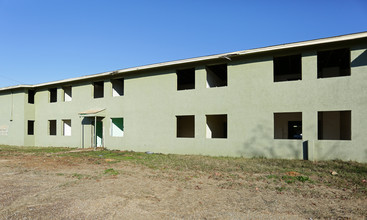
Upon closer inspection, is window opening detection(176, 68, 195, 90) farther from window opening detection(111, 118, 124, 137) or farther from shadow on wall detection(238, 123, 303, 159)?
shadow on wall detection(238, 123, 303, 159)

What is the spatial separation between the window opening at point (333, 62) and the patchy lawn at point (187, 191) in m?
5.00

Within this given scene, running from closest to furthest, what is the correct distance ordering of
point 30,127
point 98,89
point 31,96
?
point 98,89, point 31,96, point 30,127

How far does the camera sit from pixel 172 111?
13609 millimetres

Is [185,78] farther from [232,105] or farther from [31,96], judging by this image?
[31,96]

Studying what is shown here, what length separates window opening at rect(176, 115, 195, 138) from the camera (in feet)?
58.0

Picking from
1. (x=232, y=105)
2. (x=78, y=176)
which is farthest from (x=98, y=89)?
(x=78, y=176)

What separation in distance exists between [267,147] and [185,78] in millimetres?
7531

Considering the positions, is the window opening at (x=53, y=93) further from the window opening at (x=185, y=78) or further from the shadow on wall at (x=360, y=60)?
the shadow on wall at (x=360, y=60)

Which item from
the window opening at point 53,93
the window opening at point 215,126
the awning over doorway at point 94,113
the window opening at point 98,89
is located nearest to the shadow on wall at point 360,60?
the window opening at point 215,126

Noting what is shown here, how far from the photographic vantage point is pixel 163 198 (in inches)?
217

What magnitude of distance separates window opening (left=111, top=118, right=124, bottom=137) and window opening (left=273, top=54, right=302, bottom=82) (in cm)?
1060

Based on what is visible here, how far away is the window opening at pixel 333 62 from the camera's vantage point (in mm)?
10992

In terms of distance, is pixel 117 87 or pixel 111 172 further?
pixel 117 87

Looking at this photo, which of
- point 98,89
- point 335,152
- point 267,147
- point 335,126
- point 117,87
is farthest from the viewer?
point 98,89
